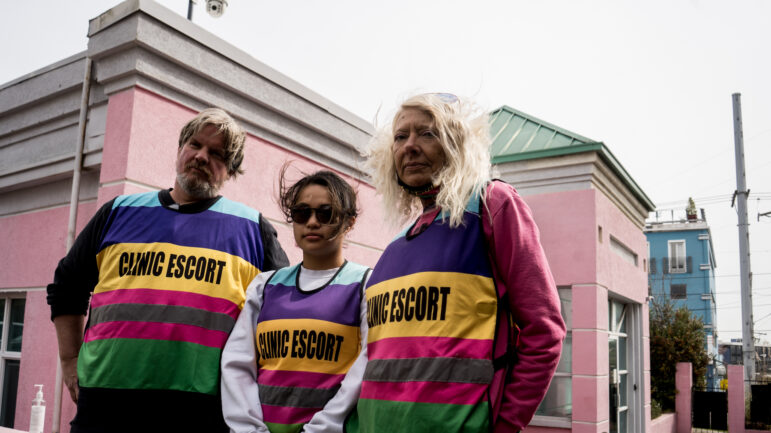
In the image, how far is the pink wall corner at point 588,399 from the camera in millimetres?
7805

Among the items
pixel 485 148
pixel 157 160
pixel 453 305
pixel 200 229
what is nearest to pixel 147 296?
pixel 200 229

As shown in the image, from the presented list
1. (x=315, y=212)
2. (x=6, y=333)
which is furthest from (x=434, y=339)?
(x=6, y=333)

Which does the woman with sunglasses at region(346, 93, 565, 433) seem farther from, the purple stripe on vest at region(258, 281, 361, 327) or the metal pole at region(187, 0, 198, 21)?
the metal pole at region(187, 0, 198, 21)

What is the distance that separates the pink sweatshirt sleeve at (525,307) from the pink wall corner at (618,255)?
6.79m

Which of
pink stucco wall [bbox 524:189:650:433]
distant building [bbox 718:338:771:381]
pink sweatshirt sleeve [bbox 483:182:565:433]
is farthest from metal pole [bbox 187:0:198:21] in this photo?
distant building [bbox 718:338:771:381]

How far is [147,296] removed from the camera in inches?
93.0

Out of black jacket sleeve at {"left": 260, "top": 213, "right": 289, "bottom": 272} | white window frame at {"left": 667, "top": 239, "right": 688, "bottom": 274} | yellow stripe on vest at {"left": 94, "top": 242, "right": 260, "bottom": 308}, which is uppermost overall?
white window frame at {"left": 667, "top": 239, "right": 688, "bottom": 274}

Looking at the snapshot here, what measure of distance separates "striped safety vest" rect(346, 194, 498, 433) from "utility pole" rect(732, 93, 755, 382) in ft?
58.6

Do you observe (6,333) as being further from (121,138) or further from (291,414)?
(291,414)

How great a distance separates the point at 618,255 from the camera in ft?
31.2

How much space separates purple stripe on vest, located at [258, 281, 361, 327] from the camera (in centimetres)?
221

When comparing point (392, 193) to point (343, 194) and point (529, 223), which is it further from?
point (529, 223)

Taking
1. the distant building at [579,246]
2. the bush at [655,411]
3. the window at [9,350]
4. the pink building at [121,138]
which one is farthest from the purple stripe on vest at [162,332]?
the bush at [655,411]

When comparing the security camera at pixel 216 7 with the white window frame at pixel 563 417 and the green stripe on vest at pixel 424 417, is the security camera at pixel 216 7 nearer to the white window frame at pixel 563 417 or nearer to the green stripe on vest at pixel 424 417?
the green stripe on vest at pixel 424 417
